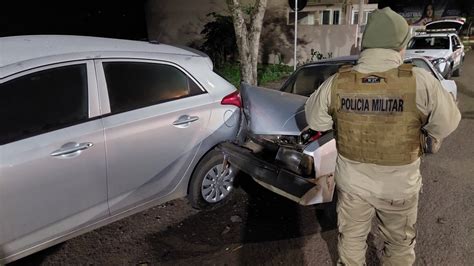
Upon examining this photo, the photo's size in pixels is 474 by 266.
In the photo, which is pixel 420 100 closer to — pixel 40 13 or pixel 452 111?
pixel 452 111

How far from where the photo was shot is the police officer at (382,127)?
1.93 m

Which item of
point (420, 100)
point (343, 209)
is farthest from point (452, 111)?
point (343, 209)

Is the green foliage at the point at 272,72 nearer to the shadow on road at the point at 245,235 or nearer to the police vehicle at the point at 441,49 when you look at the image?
the police vehicle at the point at 441,49

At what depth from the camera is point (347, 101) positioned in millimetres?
2047

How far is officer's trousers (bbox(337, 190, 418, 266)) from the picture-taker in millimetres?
2186

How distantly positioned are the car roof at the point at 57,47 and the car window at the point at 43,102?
0.47ft

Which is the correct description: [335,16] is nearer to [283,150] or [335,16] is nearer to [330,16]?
[330,16]

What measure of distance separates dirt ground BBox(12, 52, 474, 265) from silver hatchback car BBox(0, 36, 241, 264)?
304 millimetres

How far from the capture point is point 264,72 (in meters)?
11.1

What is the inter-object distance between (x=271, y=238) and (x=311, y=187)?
0.59 m

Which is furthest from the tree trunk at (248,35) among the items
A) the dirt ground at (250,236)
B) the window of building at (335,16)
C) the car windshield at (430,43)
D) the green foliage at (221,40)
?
the window of building at (335,16)

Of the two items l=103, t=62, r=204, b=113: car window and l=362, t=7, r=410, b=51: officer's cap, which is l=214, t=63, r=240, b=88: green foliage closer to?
l=103, t=62, r=204, b=113: car window

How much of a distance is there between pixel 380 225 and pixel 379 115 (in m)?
0.75

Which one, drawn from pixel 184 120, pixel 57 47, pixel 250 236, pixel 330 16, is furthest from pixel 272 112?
pixel 330 16
